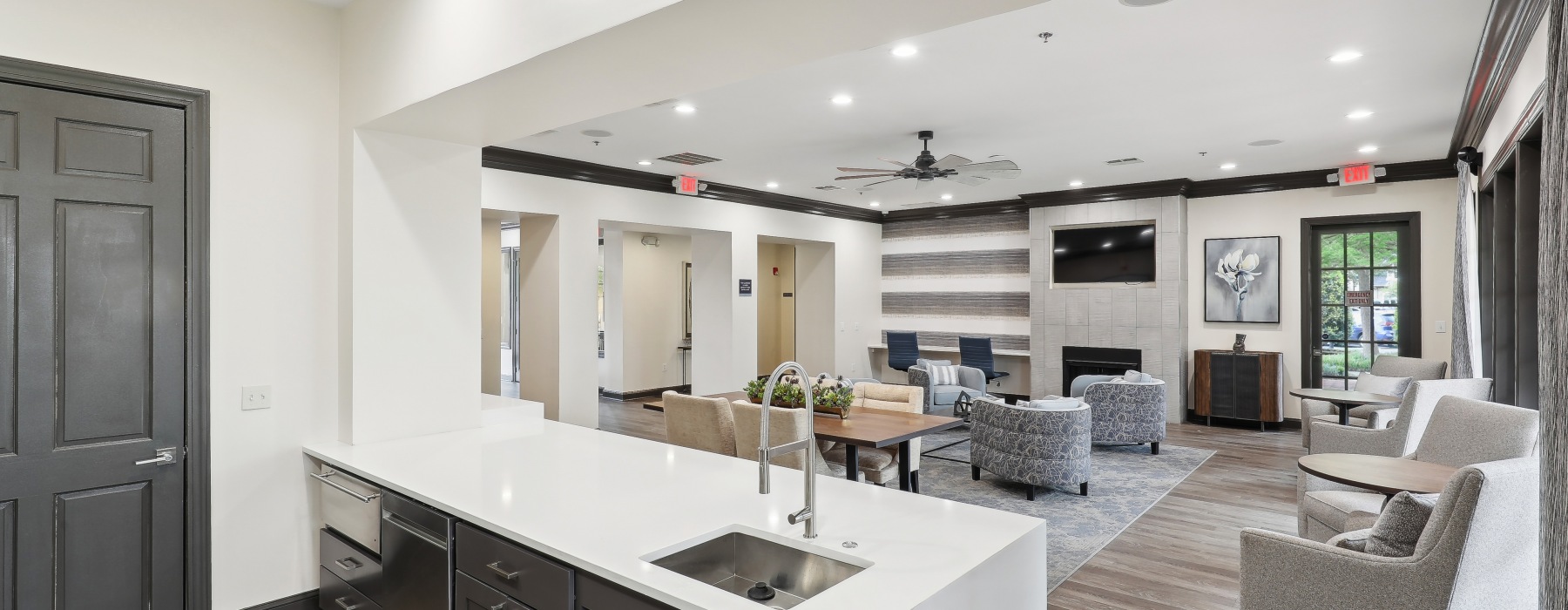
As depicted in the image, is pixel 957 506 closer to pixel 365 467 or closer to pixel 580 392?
pixel 365 467

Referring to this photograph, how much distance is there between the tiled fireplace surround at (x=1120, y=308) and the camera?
26.6 ft

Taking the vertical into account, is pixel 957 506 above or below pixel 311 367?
below

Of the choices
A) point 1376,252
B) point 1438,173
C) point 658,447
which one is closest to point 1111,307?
point 1376,252

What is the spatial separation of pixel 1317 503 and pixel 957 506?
2328 millimetres

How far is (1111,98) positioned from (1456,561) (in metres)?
3.29

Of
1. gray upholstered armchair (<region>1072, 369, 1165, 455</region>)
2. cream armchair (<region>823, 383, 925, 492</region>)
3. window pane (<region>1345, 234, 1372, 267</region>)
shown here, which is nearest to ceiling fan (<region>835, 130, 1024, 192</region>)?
cream armchair (<region>823, 383, 925, 492</region>)

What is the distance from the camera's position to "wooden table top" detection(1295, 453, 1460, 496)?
287 centimetres

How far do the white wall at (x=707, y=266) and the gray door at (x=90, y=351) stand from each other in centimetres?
371

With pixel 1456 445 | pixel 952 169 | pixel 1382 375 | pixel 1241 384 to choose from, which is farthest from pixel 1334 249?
pixel 1456 445

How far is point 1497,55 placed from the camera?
368cm

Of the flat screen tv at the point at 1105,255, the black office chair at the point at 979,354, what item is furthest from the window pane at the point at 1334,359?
the black office chair at the point at 979,354

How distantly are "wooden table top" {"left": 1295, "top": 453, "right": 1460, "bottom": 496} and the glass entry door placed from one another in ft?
15.4

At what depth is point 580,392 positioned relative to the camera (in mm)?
6953

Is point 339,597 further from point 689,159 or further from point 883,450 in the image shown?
point 689,159
